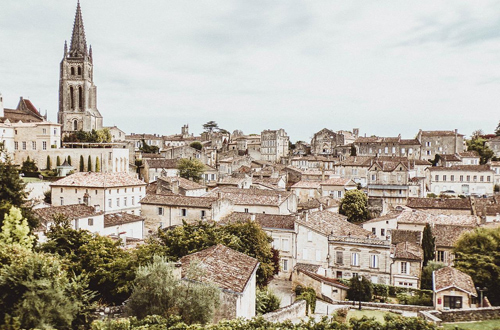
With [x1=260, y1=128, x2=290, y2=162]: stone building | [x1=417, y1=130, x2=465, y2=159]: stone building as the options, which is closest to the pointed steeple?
[x1=260, y1=128, x2=290, y2=162]: stone building

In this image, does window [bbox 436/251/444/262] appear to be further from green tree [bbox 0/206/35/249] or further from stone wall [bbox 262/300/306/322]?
green tree [bbox 0/206/35/249]

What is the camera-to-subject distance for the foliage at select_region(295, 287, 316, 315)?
22945mm

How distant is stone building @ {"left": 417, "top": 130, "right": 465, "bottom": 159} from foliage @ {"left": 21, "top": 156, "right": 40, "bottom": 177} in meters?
70.9

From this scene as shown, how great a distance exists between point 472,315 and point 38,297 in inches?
764

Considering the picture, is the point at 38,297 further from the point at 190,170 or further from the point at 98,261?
the point at 190,170

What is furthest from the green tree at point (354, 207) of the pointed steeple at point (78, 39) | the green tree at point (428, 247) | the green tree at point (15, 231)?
the pointed steeple at point (78, 39)

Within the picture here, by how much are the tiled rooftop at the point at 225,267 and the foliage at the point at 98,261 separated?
3.00 m

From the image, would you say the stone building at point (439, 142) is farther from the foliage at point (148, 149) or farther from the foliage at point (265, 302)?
the foliage at point (265, 302)

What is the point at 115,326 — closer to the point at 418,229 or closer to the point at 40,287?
the point at 40,287

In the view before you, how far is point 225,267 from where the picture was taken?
16.8m

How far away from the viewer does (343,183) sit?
57938mm

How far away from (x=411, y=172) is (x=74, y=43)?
239 feet

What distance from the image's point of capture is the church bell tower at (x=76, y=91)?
84000 mm

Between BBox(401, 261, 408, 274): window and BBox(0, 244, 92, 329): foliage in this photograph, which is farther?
BBox(401, 261, 408, 274): window
